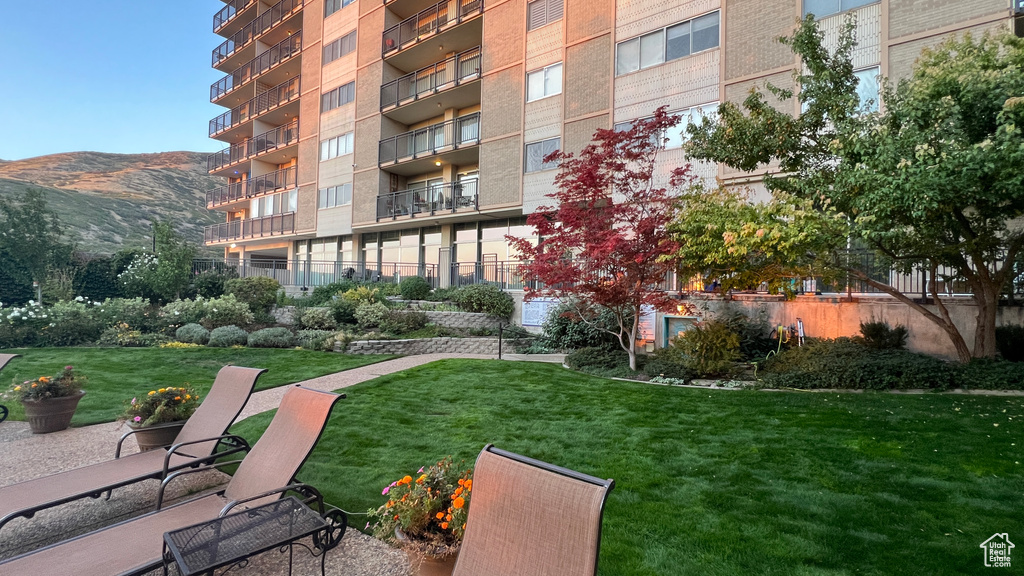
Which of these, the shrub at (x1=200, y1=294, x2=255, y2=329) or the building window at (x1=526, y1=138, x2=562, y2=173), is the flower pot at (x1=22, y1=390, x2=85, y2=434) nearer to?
the shrub at (x1=200, y1=294, x2=255, y2=329)

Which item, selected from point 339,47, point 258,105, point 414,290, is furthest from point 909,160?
point 258,105

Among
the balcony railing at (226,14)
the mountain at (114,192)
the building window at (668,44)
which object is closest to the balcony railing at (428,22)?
the building window at (668,44)

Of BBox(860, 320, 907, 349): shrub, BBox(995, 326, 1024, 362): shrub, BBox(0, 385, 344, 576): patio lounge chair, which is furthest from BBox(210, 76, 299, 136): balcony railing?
BBox(995, 326, 1024, 362): shrub

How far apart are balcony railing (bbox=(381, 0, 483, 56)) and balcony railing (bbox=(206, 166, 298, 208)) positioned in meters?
11.1

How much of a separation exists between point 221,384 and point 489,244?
1693 cm

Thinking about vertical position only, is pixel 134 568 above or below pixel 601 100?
below

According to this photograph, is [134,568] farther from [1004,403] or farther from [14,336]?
[14,336]

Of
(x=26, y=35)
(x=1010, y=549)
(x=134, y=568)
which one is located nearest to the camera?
(x=134, y=568)

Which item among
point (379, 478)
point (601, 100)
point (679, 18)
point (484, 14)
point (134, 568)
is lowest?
point (379, 478)

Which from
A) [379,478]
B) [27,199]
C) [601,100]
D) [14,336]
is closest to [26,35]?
[27,199]

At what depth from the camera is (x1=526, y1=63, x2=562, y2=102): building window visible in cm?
1833

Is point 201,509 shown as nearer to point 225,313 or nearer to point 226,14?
point 225,313

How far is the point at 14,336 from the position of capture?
12.6 m

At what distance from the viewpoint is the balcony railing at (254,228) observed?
1160 inches
